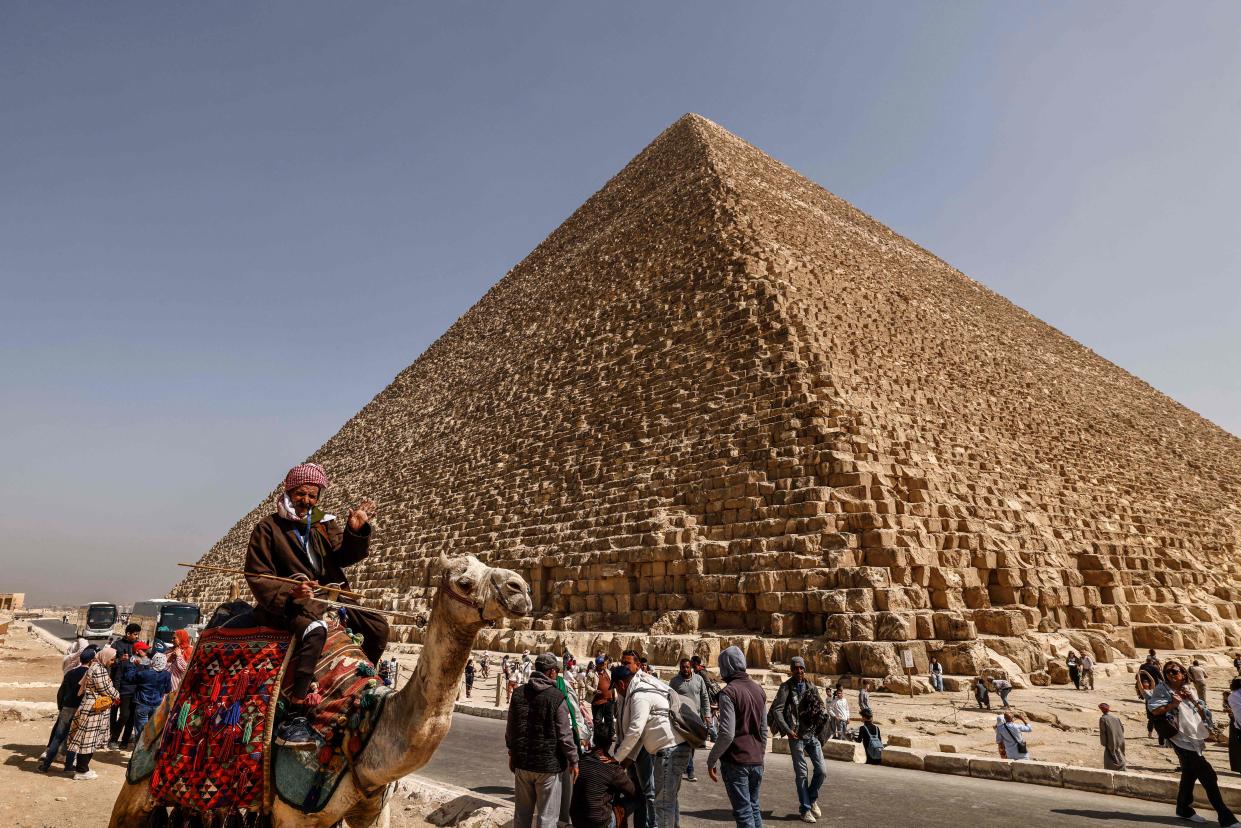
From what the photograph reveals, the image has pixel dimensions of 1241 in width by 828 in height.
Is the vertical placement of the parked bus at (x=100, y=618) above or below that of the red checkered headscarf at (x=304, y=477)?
below

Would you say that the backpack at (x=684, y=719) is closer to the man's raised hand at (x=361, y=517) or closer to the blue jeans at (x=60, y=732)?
the man's raised hand at (x=361, y=517)

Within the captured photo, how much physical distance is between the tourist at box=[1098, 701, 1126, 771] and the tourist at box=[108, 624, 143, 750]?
26.1 feet

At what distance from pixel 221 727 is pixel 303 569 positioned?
1.86 feet

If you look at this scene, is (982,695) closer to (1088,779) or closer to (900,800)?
(1088,779)

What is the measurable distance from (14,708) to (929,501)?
1303 cm

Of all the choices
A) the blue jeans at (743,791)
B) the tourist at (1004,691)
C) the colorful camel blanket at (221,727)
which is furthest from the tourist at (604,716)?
the tourist at (1004,691)

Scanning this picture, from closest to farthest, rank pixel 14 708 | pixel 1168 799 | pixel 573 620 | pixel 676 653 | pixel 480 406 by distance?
pixel 1168 799, pixel 14 708, pixel 676 653, pixel 573 620, pixel 480 406

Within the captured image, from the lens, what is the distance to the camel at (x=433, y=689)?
205 centimetres

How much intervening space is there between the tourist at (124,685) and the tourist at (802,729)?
5.41 m

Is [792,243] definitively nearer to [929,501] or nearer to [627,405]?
[627,405]

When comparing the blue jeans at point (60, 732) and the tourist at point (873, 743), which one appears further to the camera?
the tourist at point (873, 743)

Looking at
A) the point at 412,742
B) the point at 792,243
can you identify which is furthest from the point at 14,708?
the point at 792,243

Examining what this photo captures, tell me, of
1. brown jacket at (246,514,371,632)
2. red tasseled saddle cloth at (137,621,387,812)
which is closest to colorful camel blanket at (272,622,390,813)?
red tasseled saddle cloth at (137,621,387,812)

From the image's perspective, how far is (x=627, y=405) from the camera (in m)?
18.7
